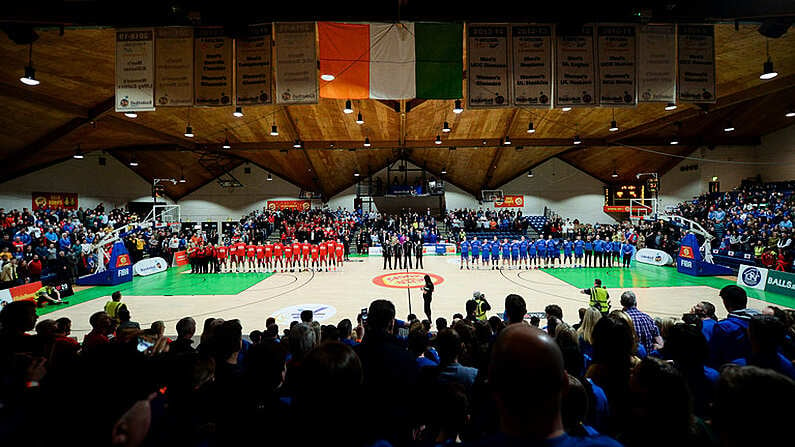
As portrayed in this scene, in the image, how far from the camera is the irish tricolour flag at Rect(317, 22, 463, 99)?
5.75 meters

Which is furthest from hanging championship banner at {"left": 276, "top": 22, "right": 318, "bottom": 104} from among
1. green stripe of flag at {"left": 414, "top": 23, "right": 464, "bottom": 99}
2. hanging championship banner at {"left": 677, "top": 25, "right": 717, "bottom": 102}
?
hanging championship banner at {"left": 677, "top": 25, "right": 717, "bottom": 102}

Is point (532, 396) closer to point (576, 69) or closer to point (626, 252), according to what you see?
point (576, 69)

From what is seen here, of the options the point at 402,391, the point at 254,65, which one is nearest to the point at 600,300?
the point at 402,391

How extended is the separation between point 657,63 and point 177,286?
1658 cm

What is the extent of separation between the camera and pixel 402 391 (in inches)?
93.2

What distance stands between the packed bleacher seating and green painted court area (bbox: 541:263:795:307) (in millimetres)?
10167

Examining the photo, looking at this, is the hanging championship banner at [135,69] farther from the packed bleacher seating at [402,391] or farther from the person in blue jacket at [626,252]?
the person in blue jacket at [626,252]

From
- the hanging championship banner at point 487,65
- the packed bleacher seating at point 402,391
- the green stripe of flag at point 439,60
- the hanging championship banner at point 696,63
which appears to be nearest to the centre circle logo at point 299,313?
the packed bleacher seating at point 402,391

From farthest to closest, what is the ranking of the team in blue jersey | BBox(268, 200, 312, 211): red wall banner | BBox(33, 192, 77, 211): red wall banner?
BBox(268, 200, 312, 211): red wall banner < BBox(33, 192, 77, 211): red wall banner < the team in blue jersey

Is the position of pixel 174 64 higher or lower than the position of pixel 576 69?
higher

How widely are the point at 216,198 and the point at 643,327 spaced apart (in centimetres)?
3345

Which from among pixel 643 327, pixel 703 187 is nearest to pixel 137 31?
pixel 643 327

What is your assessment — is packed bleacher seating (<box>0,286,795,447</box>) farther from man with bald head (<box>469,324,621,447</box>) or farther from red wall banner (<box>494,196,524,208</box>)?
red wall banner (<box>494,196,524,208</box>)

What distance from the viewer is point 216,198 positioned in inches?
1222
